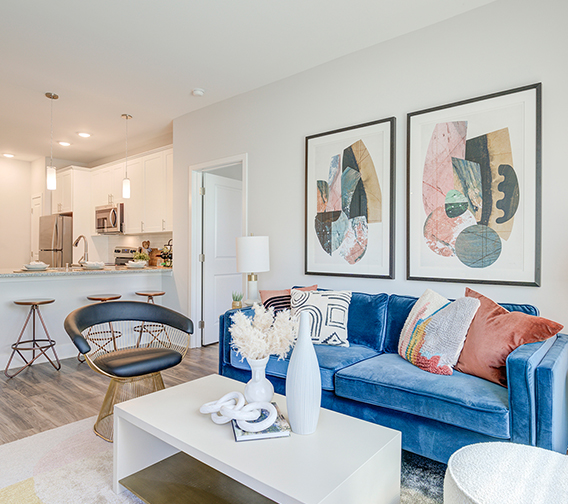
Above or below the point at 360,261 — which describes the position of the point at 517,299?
below

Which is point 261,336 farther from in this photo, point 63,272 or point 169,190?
point 169,190

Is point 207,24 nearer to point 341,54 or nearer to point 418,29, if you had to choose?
point 341,54

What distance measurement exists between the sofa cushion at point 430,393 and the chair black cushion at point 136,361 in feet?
3.44

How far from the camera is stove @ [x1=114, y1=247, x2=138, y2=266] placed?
611 cm

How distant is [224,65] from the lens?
134 inches

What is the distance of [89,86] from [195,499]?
3741mm

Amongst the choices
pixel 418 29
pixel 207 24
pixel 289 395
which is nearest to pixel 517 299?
pixel 289 395

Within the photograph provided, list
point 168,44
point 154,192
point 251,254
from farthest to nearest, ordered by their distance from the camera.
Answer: point 154,192 → point 251,254 → point 168,44

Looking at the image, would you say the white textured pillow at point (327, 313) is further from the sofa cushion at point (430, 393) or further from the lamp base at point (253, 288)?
the lamp base at point (253, 288)

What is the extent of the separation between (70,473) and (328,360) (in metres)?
1.44

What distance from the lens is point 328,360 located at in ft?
7.63

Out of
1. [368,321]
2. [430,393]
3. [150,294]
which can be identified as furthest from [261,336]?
[150,294]

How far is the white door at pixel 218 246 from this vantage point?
4.63 metres

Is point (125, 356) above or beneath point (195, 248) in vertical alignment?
beneath
